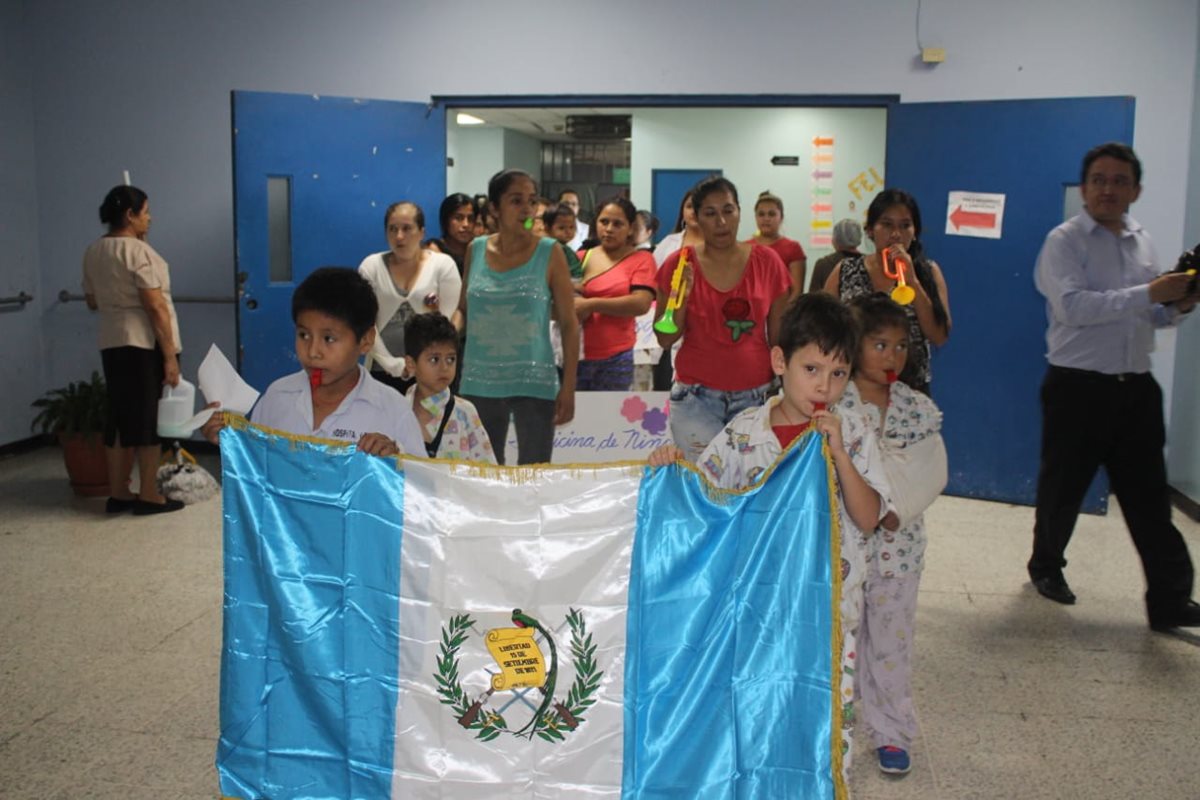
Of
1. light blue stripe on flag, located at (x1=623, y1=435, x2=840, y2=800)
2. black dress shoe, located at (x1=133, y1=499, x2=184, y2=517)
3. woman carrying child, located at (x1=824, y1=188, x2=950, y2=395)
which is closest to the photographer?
light blue stripe on flag, located at (x1=623, y1=435, x2=840, y2=800)

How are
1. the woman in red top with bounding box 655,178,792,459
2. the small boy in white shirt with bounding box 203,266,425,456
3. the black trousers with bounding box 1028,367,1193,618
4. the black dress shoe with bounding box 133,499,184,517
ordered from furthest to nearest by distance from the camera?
the black dress shoe with bounding box 133,499,184,517 → the black trousers with bounding box 1028,367,1193,618 → the woman in red top with bounding box 655,178,792,459 → the small boy in white shirt with bounding box 203,266,425,456

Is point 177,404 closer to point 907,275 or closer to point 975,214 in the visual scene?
point 907,275

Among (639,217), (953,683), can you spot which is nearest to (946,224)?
(639,217)

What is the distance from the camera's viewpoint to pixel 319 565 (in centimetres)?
227

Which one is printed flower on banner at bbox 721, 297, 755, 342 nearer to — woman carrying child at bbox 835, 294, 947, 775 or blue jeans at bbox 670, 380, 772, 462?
blue jeans at bbox 670, 380, 772, 462

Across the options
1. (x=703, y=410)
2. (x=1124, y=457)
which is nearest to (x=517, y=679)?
(x=703, y=410)

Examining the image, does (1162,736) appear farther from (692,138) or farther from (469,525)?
(692,138)

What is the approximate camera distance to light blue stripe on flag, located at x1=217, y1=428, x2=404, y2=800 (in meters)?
2.23

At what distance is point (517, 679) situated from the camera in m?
Answer: 2.17

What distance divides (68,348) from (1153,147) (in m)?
6.27

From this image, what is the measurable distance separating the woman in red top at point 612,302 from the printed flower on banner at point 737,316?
1.25 m

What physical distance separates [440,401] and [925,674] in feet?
5.56

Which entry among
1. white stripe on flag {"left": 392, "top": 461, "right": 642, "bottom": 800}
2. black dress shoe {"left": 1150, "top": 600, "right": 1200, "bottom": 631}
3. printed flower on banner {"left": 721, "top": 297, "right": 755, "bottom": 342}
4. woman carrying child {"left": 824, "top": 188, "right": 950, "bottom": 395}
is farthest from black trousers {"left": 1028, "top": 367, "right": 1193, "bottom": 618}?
white stripe on flag {"left": 392, "top": 461, "right": 642, "bottom": 800}

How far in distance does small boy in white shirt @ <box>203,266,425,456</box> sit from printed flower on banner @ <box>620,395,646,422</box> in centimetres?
242
